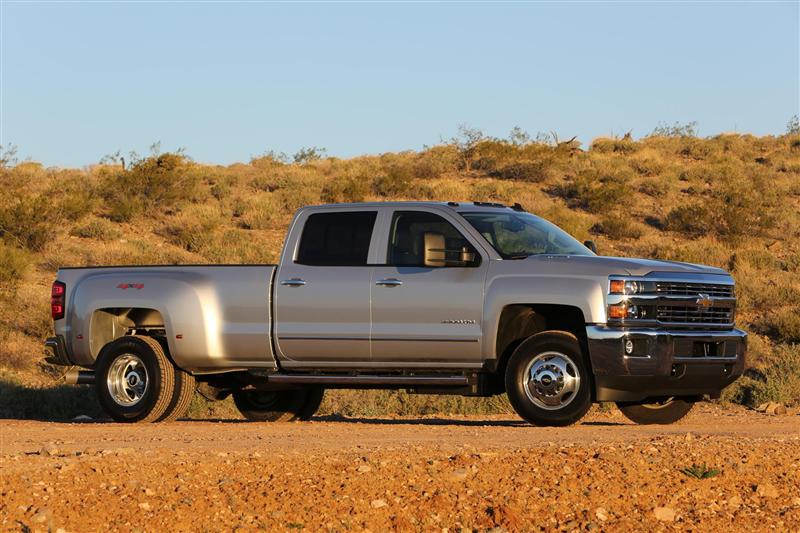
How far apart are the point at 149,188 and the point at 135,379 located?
2620 cm

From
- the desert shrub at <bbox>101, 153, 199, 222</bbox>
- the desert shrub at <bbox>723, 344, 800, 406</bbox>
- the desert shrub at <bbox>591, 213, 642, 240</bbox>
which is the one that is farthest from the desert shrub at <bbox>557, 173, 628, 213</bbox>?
the desert shrub at <bbox>723, 344, 800, 406</bbox>

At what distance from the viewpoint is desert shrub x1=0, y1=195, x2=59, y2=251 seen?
32562 millimetres

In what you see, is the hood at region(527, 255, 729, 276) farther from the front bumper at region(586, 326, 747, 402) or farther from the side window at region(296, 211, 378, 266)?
the side window at region(296, 211, 378, 266)

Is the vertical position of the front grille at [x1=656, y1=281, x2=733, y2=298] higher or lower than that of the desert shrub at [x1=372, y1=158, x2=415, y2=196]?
lower

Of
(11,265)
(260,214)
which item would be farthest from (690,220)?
(11,265)

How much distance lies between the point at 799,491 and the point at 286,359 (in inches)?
228

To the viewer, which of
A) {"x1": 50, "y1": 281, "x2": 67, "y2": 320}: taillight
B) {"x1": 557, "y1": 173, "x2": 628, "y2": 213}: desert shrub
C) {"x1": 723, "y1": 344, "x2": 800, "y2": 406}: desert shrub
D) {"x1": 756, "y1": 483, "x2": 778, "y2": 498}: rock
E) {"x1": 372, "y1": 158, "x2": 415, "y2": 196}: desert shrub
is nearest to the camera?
{"x1": 756, "y1": 483, "x2": 778, "y2": 498}: rock

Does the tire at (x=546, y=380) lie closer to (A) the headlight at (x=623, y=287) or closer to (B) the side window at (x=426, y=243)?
(A) the headlight at (x=623, y=287)

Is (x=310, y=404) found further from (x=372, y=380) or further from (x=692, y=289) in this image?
(x=692, y=289)

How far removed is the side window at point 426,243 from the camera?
1183cm

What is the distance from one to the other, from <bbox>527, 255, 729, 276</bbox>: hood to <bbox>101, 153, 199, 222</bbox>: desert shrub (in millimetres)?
26694

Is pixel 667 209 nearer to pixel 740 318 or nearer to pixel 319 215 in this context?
pixel 740 318

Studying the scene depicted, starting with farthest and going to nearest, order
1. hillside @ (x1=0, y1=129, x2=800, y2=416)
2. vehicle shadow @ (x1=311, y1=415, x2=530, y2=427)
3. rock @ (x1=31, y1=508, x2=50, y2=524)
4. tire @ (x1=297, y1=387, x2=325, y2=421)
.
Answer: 1. hillside @ (x1=0, y1=129, x2=800, y2=416)
2. tire @ (x1=297, y1=387, x2=325, y2=421)
3. vehicle shadow @ (x1=311, y1=415, x2=530, y2=427)
4. rock @ (x1=31, y1=508, x2=50, y2=524)

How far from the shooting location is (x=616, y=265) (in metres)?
11.4
